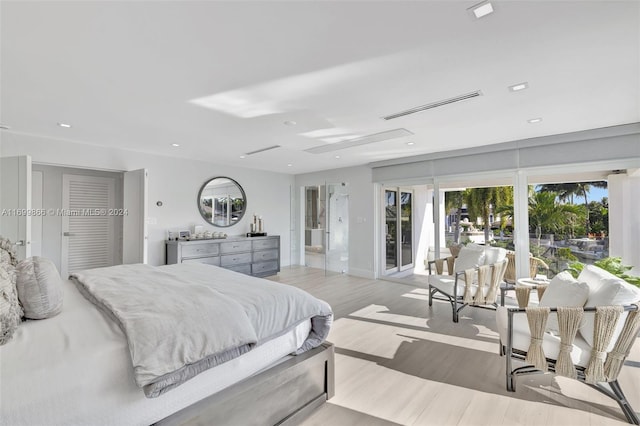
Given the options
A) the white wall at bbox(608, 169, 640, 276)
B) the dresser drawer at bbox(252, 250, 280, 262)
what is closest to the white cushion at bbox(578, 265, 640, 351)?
the white wall at bbox(608, 169, 640, 276)

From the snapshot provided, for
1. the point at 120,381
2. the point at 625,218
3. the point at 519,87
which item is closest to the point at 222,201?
the point at 120,381

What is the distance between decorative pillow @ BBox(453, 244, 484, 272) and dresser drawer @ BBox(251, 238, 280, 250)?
12.5ft

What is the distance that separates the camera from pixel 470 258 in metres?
4.07

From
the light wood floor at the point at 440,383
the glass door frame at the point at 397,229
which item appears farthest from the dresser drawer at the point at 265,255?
the light wood floor at the point at 440,383

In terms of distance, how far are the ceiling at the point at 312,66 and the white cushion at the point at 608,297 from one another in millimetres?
1613

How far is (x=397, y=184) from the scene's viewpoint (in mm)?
6016

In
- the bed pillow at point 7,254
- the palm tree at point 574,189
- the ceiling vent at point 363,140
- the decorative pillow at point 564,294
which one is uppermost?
the ceiling vent at point 363,140

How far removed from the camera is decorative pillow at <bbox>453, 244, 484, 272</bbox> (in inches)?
157

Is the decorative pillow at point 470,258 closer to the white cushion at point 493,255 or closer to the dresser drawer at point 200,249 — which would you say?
the white cushion at point 493,255

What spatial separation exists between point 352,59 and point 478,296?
3.21 meters

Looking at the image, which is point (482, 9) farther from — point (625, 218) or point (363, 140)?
point (625, 218)

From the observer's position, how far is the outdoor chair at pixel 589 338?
1.95 m

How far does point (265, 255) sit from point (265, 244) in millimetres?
240

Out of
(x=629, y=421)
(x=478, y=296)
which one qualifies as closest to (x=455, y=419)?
(x=629, y=421)
